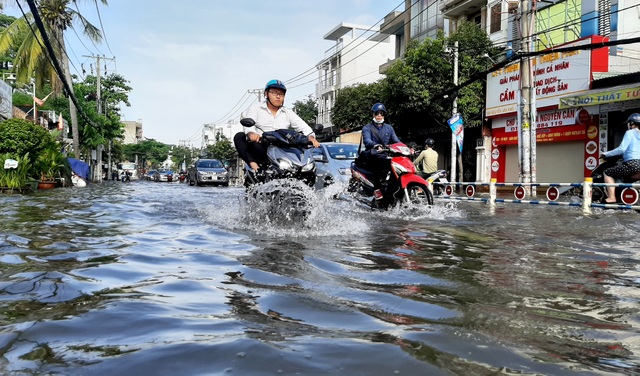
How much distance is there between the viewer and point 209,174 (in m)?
26.9

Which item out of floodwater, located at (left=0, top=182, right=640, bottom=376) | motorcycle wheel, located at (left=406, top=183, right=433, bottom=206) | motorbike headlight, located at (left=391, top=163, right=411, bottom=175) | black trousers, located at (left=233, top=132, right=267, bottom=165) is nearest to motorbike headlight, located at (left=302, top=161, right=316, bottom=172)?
black trousers, located at (left=233, top=132, right=267, bottom=165)

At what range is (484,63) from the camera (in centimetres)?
2673

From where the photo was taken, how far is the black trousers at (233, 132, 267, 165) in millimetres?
6266

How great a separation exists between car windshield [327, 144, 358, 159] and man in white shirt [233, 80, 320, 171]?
6.24m

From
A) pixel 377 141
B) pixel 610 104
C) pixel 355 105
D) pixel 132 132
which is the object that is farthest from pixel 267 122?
pixel 132 132

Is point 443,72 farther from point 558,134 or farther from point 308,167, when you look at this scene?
point 308,167

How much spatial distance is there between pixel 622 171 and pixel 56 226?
8943 millimetres

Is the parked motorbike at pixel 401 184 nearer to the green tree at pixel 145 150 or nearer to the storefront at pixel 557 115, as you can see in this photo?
the storefront at pixel 557 115

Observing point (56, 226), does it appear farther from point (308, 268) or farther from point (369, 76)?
point (369, 76)

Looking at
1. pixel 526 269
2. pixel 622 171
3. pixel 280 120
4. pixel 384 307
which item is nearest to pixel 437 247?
pixel 526 269

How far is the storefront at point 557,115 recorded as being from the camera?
66.2 ft

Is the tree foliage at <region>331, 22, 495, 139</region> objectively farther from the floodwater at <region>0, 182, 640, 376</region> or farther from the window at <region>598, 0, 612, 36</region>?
the floodwater at <region>0, 182, 640, 376</region>

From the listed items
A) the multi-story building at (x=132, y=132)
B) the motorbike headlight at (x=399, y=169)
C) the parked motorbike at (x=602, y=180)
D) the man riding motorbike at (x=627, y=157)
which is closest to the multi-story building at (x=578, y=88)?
the parked motorbike at (x=602, y=180)

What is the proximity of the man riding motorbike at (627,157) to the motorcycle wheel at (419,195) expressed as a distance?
11.8 ft
